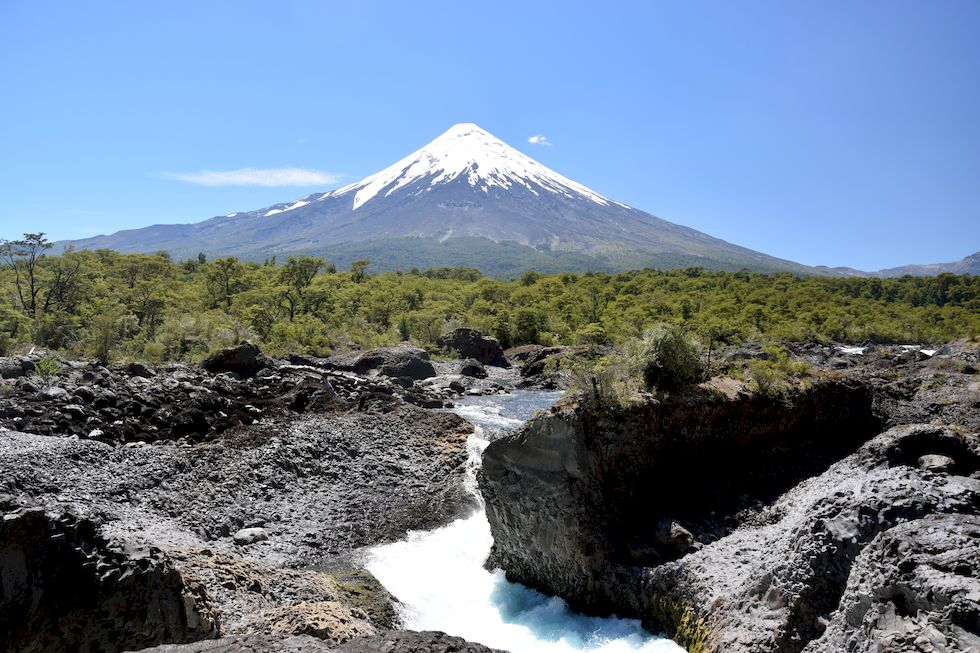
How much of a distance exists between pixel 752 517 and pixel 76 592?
9.76 meters

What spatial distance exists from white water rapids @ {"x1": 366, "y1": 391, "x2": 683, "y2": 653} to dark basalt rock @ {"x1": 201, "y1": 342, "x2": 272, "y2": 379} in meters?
14.6

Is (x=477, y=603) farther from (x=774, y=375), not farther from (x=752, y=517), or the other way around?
(x=774, y=375)

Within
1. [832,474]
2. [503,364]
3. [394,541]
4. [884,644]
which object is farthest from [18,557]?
[503,364]

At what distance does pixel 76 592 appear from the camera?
249 inches

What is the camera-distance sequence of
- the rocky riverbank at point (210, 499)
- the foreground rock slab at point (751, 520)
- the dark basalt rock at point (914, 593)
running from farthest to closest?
the rocky riverbank at point (210, 499)
the foreground rock slab at point (751, 520)
the dark basalt rock at point (914, 593)

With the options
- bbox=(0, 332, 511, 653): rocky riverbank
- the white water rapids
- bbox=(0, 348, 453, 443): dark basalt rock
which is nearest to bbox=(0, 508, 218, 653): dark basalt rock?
bbox=(0, 332, 511, 653): rocky riverbank

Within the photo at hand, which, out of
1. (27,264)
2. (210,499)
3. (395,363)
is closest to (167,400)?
(210,499)

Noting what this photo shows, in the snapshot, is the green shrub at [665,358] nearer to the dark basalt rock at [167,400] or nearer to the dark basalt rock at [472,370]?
the dark basalt rock at [167,400]

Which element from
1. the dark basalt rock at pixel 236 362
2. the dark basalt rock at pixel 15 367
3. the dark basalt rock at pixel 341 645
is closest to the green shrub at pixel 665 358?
the dark basalt rock at pixel 341 645

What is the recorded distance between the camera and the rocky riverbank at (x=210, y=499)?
20.8ft

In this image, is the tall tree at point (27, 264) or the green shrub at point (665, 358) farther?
the tall tree at point (27, 264)

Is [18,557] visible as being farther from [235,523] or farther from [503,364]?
[503,364]

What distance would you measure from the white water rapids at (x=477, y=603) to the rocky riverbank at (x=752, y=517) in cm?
33

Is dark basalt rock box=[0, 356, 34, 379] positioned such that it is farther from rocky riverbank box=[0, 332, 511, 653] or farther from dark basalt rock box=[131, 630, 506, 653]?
dark basalt rock box=[131, 630, 506, 653]
